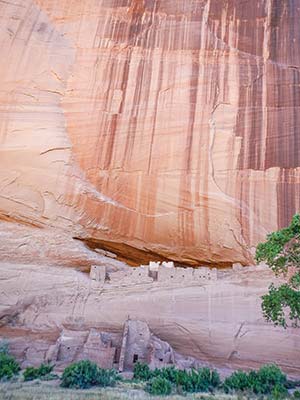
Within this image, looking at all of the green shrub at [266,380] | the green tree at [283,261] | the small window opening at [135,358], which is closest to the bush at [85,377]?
the small window opening at [135,358]

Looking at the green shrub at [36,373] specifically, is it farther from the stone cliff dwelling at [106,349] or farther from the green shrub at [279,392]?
the green shrub at [279,392]

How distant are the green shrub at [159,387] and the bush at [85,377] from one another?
62cm

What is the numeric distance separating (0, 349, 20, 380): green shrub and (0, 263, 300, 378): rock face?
104cm

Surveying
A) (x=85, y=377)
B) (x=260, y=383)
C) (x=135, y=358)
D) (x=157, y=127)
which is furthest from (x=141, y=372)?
(x=157, y=127)

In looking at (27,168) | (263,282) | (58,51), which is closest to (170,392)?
(263,282)

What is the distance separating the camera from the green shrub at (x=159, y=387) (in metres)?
7.02

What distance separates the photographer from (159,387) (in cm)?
712

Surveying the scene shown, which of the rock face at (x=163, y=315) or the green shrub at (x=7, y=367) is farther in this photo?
the rock face at (x=163, y=315)

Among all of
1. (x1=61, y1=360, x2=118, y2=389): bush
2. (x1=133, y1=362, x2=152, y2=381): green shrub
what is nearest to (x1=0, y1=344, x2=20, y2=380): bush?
(x1=61, y1=360, x2=118, y2=389): bush

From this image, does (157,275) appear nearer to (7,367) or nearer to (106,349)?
(106,349)

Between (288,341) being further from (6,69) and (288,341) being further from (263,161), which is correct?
(6,69)

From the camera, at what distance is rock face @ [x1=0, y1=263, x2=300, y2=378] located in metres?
10.1

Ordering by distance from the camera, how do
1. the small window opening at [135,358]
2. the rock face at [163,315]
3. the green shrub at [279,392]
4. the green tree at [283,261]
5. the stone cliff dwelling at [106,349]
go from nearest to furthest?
the green shrub at [279,392]
the green tree at [283,261]
the stone cliff dwelling at [106,349]
the small window opening at [135,358]
the rock face at [163,315]

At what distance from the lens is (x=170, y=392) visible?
713 centimetres
